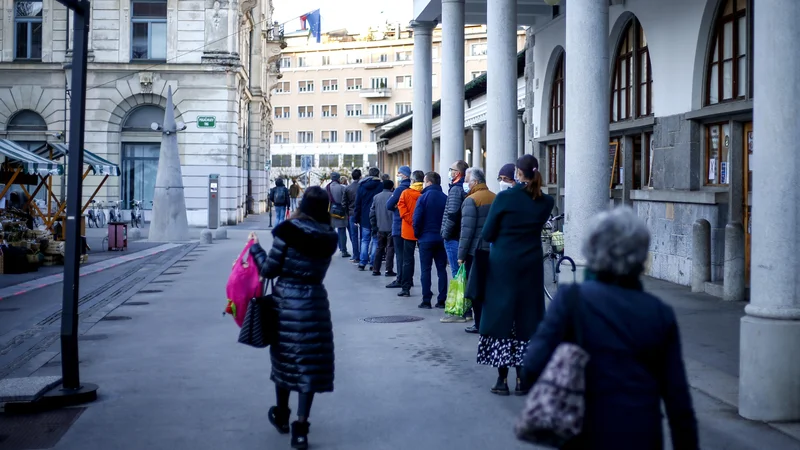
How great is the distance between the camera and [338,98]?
108 meters

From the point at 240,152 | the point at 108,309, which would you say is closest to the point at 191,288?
the point at 108,309

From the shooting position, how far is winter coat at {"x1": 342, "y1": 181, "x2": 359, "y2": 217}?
2064 centimetres

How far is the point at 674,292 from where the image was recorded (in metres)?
14.4

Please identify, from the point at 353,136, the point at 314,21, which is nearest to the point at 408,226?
the point at 314,21

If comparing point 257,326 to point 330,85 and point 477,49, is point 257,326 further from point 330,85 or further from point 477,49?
point 330,85

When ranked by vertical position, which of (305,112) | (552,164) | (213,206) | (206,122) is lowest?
(213,206)

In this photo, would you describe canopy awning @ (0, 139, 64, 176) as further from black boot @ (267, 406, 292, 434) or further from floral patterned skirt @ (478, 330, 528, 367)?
black boot @ (267, 406, 292, 434)

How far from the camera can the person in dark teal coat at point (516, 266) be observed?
7684 mm

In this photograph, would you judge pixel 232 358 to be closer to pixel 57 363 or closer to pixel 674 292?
pixel 57 363

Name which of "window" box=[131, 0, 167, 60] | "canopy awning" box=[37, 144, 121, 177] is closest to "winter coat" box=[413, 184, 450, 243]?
"canopy awning" box=[37, 144, 121, 177]

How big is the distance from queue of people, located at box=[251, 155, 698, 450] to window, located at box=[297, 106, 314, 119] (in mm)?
95100

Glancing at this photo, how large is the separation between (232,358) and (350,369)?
1239mm

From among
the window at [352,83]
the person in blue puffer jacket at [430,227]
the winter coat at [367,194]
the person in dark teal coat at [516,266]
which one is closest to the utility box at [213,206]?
the winter coat at [367,194]

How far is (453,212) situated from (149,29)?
3075cm
